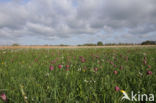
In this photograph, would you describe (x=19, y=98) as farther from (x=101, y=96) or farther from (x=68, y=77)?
(x=101, y=96)

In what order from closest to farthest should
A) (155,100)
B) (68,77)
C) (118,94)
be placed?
(155,100)
(118,94)
(68,77)

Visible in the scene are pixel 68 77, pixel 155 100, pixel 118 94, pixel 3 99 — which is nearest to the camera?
pixel 3 99

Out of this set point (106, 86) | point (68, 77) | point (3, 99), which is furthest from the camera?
point (68, 77)

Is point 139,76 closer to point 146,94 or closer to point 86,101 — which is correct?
point 146,94

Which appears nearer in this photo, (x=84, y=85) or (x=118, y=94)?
(x=118, y=94)

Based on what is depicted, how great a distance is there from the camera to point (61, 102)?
1.58 metres

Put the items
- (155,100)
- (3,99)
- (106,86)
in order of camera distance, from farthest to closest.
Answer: (106,86), (155,100), (3,99)

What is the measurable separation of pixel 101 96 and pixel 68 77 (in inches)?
40.0

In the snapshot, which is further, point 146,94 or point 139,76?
point 139,76

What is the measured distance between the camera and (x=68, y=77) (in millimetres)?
2459

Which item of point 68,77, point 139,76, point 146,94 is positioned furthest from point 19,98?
point 139,76

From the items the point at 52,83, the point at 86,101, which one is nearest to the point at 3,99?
the point at 52,83

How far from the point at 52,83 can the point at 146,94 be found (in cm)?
196

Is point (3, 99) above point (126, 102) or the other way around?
above
